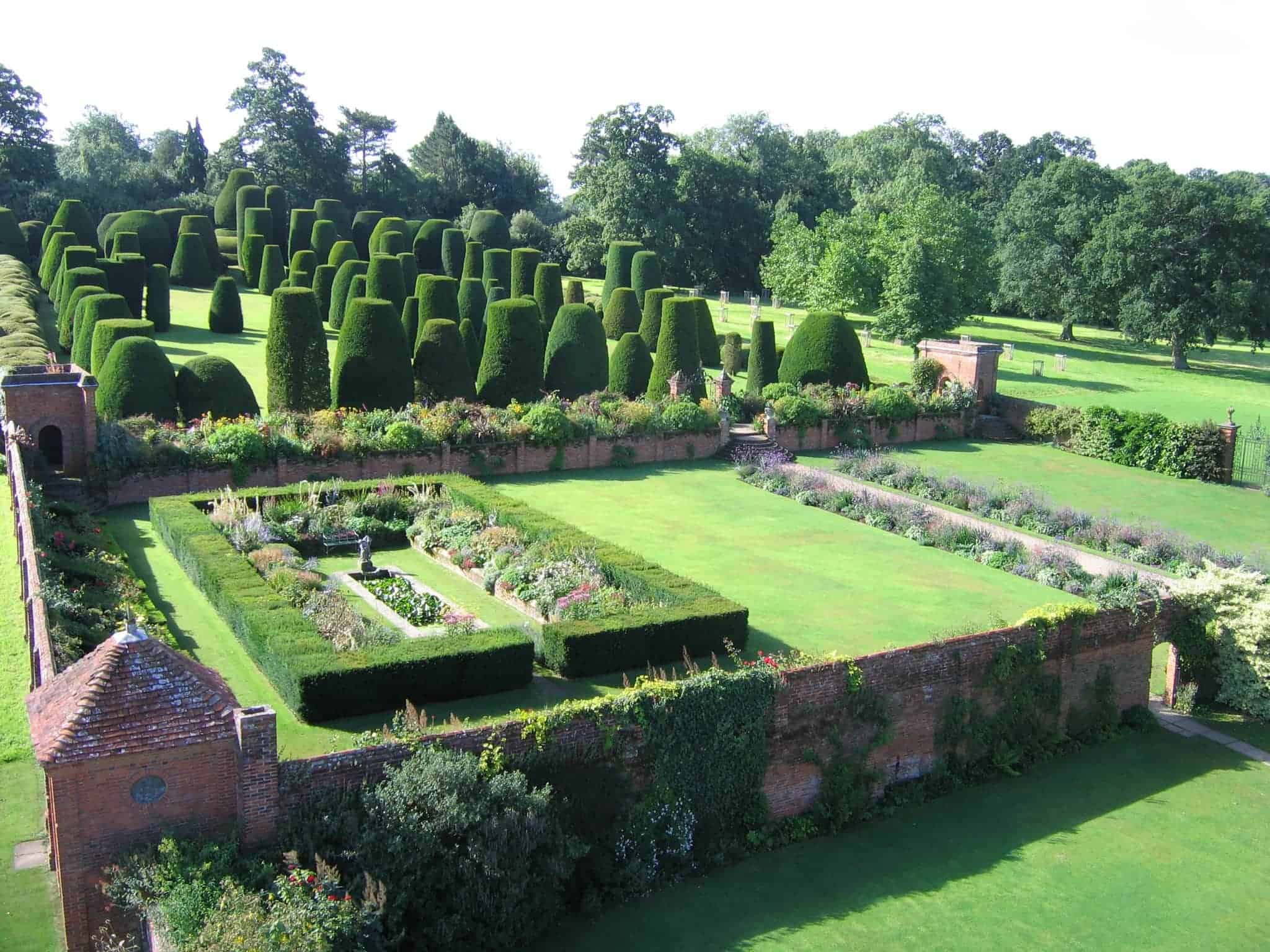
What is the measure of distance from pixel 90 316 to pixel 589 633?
2301 cm

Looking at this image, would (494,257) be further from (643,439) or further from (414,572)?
(414,572)

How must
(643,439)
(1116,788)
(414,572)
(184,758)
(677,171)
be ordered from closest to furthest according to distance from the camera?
(184,758) → (1116,788) → (414,572) → (643,439) → (677,171)

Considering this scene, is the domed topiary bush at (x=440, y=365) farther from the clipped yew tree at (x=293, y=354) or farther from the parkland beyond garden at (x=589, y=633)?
the clipped yew tree at (x=293, y=354)

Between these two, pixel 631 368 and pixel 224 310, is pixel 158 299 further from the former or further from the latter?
pixel 631 368

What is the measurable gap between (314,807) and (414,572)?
9.59 m

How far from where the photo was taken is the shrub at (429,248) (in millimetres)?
54594

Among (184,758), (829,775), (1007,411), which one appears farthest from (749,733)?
(1007,411)

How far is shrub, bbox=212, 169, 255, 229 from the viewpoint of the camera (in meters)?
57.6

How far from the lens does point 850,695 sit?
42.0 feet

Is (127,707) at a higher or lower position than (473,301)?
lower

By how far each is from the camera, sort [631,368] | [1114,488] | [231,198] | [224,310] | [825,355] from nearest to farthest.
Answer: [1114,488]
[631,368]
[825,355]
[224,310]
[231,198]

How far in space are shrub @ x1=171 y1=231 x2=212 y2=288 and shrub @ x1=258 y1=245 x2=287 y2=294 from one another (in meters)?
2.79

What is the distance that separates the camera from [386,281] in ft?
128

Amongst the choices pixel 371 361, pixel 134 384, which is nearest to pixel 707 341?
pixel 371 361
